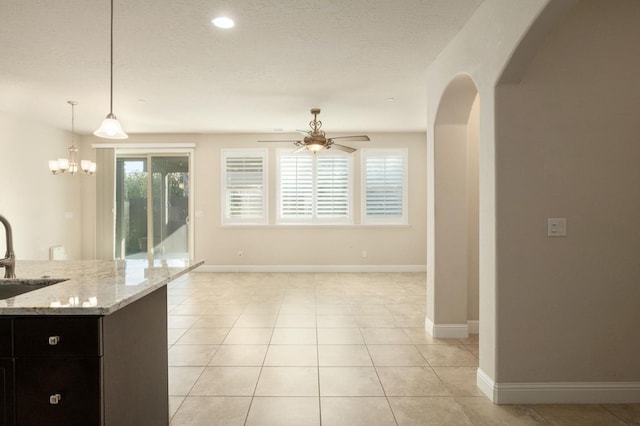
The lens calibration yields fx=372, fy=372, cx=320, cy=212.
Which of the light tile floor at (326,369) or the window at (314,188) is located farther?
the window at (314,188)

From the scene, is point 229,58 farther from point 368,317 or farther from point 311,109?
point 368,317

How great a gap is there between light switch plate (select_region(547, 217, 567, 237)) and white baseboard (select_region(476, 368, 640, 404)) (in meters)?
1.00

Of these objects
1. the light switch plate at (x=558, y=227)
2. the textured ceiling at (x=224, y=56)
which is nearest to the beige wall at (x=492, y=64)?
the textured ceiling at (x=224, y=56)

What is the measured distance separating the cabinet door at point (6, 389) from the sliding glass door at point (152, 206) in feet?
20.6

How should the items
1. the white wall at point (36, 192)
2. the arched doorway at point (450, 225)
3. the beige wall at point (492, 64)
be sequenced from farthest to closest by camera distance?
1. the white wall at point (36, 192)
2. the arched doorway at point (450, 225)
3. the beige wall at point (492, 64)

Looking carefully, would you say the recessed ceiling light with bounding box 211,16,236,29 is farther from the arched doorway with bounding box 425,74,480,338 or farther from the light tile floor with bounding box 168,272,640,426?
the light tile floor with bounding box 168,272,640,426

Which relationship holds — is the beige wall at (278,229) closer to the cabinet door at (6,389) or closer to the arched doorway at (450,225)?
the arched doorway at (450,225)

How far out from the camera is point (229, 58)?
12.2ft

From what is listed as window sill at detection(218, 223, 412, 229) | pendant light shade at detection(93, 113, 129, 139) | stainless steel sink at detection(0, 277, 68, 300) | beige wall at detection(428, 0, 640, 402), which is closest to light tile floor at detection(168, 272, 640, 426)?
beige wall at detection(428, 0, 640, 402)

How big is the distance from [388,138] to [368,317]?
4158 millimetres

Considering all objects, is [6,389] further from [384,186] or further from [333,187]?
[384,186]

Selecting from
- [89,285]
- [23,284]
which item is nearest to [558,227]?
[89,285]

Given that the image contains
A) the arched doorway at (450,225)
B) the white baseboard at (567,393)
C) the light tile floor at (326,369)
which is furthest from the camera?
the arched doorway at (450,225)

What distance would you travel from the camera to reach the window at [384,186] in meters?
7.49
